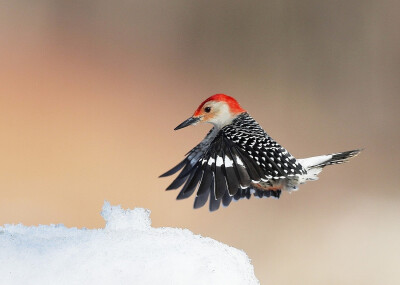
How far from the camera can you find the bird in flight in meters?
0.63

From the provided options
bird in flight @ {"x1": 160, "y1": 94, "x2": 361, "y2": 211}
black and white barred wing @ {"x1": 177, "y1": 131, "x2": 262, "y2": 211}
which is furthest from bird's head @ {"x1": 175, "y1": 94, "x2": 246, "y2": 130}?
black and white barred wing @ {"x1": 177, "y1": 131, "x2": 262, "y2": 211}

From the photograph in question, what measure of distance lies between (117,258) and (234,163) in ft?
0.87

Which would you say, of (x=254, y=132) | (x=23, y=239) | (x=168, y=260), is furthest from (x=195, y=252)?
(x=254, y=132)

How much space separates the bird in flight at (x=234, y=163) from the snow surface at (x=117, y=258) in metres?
0.11

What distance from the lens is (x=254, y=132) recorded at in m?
0.79

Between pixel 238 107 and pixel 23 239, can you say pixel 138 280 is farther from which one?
pixel 238 107

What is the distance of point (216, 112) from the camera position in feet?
2.69

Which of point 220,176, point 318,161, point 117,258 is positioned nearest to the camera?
point 117,258

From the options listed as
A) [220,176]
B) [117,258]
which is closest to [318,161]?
[220,176]

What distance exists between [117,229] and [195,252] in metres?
0.11

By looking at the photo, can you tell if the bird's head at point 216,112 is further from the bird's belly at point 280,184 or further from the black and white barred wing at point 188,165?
the bird's belly at point 280,184

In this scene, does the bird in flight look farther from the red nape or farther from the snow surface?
the snow surface

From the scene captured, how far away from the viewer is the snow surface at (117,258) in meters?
0.42

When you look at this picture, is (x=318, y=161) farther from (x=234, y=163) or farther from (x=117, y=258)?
(x=117, y=258)
